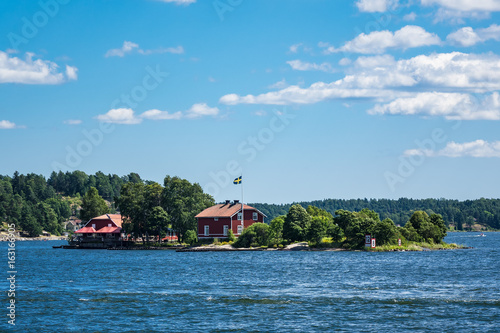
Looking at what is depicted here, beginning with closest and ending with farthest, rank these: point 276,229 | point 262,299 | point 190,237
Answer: point 262,299, point 276,229, point 190,237

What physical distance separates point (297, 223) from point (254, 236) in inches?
333

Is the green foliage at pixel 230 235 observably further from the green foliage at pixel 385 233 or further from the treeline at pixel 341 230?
the green foliage at pixel 385 233

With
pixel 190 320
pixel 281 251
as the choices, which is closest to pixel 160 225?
pixel 281 251

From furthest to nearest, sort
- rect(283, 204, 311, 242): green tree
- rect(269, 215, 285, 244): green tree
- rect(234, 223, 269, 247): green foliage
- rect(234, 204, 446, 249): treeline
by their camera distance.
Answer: rect(234, 223, 269, 247): green foliage → rect(269, 215, 285, 244): green tree → rect(283, 204, 311, 242): green tree → rect(234, 204, 446, 249): treeline

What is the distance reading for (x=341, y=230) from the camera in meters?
103

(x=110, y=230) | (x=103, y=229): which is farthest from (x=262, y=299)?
(x=103, y=229)

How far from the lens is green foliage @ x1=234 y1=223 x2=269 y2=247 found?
356ft

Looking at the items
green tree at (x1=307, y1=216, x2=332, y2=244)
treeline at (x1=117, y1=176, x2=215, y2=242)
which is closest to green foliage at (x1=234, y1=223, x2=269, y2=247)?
green tree at (x1=307, y1=216, x2=332, y2=244)

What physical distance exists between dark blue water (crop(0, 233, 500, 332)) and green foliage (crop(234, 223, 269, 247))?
36891 millimetres

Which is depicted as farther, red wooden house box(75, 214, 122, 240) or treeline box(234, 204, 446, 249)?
red wooden house box(75, 214, 122, 240)

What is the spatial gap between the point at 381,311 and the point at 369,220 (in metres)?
60.3

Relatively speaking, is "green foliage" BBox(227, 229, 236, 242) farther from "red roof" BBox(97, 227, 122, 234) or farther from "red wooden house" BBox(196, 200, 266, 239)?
"red roof" BBox(97, 227, 122, 234)

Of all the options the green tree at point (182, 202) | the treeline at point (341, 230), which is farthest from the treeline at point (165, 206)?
the treeline at point (341, 230)

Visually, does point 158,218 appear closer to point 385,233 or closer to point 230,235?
point 230,235
